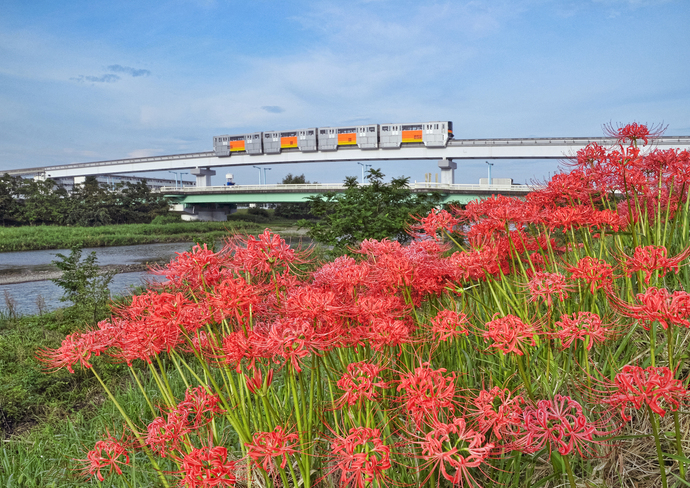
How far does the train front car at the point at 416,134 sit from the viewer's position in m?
41.8

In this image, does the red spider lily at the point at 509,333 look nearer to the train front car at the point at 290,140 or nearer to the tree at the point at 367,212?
the tree at the point at 367,212

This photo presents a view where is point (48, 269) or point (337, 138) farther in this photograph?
point (337, 138)

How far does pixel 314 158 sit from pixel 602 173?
4819 cm

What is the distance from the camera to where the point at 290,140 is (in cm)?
5156

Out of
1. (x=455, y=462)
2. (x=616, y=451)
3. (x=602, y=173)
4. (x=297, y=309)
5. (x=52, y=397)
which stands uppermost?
(x=602, y=173)

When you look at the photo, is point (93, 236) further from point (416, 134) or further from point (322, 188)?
point (416, 134)

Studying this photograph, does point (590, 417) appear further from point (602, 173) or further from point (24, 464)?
point (24, 464)

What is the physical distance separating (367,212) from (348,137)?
127ft

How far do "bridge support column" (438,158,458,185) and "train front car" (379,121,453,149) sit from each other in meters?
1.78

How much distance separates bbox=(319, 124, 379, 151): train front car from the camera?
45.7 meters

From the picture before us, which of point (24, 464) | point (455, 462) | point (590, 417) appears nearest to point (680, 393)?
point (455, 462)

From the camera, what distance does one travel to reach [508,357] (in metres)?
2.70

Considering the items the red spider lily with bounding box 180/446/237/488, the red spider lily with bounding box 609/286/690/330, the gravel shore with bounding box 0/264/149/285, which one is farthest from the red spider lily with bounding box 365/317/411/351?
the gravel shore with bounding box 0/264/149/285

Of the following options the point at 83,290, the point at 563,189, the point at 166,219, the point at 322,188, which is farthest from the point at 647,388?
the point at 166,219
